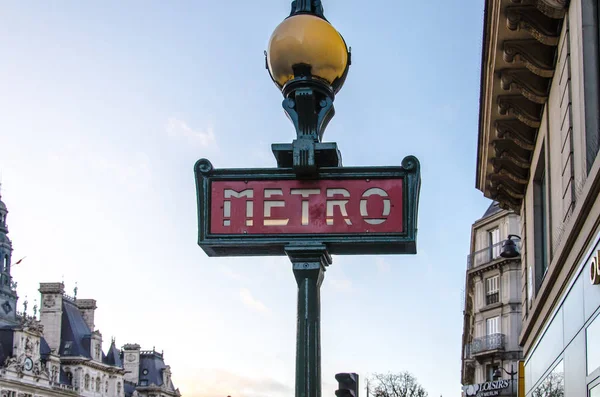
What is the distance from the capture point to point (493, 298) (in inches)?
2120

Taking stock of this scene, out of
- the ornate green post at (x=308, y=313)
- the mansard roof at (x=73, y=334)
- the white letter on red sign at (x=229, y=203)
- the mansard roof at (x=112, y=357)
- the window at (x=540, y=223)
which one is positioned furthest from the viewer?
the mansard roof at (x=112, y=357)

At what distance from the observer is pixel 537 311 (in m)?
13.3

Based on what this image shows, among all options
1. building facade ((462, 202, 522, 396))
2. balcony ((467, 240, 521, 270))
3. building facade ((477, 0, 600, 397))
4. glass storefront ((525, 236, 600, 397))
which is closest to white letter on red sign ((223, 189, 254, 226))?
building facade ((477, 0, 600, 397))

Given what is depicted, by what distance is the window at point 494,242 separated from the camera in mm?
53862

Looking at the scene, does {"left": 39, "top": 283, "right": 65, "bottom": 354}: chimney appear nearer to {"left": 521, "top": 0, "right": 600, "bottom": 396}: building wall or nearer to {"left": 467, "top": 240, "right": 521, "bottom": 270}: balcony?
{"left": 467, "top": 240, "right": 521, "bottom": 270}: balcony

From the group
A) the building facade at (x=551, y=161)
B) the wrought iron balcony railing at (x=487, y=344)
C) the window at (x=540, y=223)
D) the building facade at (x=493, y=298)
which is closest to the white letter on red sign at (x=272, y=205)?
the building facade at (x=551, y=161)

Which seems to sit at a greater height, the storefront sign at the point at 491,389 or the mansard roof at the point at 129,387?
the mansard roof at the point at 129,387

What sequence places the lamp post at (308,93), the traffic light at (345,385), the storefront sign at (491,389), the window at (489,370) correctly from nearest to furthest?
the lamp post at (308,93) < the traffic light at (345,385) < the storefront sign at (491,389) < the window at (489,370)

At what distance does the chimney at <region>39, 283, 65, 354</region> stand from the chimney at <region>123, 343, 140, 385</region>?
20183mm

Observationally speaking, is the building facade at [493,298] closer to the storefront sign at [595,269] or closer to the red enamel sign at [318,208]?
the storefront sign at [595,269]

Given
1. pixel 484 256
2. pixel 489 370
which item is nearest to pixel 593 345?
pixel 489 370

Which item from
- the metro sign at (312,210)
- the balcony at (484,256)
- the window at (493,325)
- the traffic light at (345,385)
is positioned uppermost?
the balcony at (484,256)

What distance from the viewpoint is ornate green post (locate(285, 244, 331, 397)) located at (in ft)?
16.4

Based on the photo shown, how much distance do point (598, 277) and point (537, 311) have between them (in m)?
5.15
